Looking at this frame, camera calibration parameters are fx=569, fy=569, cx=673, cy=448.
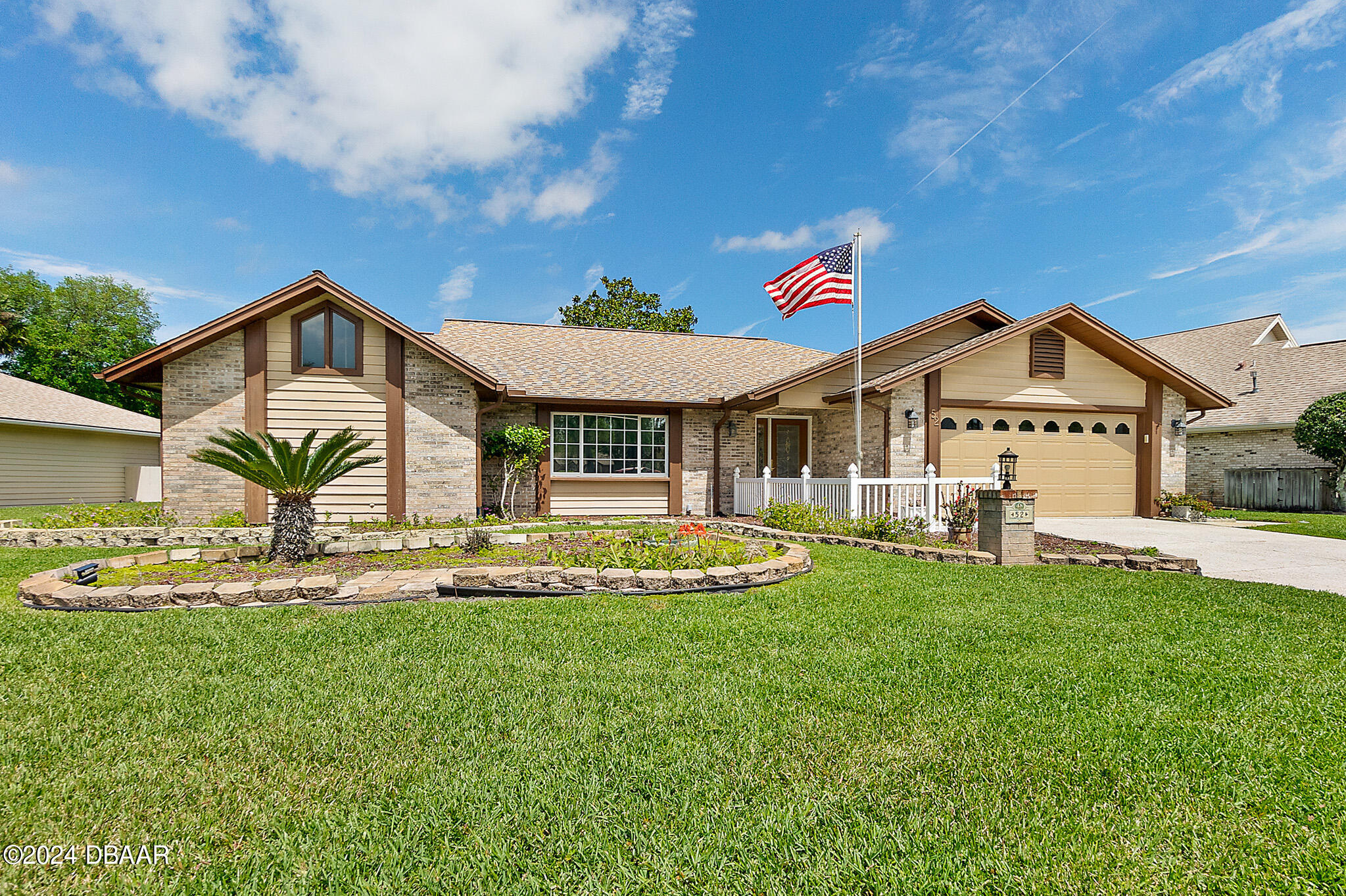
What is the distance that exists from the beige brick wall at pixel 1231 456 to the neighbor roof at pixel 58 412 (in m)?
34.9

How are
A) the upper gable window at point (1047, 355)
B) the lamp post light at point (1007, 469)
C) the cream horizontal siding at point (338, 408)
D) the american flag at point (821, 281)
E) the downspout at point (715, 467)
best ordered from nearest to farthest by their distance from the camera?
1. the lamp post light at point (1007, 469)
2. the cream horizontal siding at point (338, 408)
3. the american flag at point (821, 281)
4. the upper gable window at point (1047, 355)
5. the downspout at point (715, 467)

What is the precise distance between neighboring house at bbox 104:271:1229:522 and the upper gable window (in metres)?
0.05

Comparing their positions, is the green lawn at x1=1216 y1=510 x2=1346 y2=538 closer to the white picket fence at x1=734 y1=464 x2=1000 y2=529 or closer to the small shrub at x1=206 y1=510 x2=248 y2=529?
the white picket fence at x1=734 y1=464 x2=1000 y2=529

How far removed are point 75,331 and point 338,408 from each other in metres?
35.6

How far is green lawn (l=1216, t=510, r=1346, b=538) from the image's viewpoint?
10391mm

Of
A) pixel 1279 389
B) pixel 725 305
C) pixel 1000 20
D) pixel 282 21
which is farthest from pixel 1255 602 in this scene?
pixel 725 305

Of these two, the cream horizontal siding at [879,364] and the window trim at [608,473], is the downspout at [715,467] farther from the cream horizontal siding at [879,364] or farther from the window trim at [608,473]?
the cream horizontal siding at [879,364]

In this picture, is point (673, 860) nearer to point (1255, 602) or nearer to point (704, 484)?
point (1255, 602)

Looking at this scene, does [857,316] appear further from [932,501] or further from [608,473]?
[608,473]

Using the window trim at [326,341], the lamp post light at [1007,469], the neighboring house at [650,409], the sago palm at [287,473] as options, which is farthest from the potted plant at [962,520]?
the window trim at [326,341]

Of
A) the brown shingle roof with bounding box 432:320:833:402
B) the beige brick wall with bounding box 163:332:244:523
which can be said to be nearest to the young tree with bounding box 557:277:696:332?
the brown shingle roof with bounding box 432:320:833:402

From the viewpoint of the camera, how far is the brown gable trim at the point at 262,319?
10109mm

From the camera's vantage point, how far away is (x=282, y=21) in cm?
970

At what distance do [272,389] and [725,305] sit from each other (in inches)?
946
